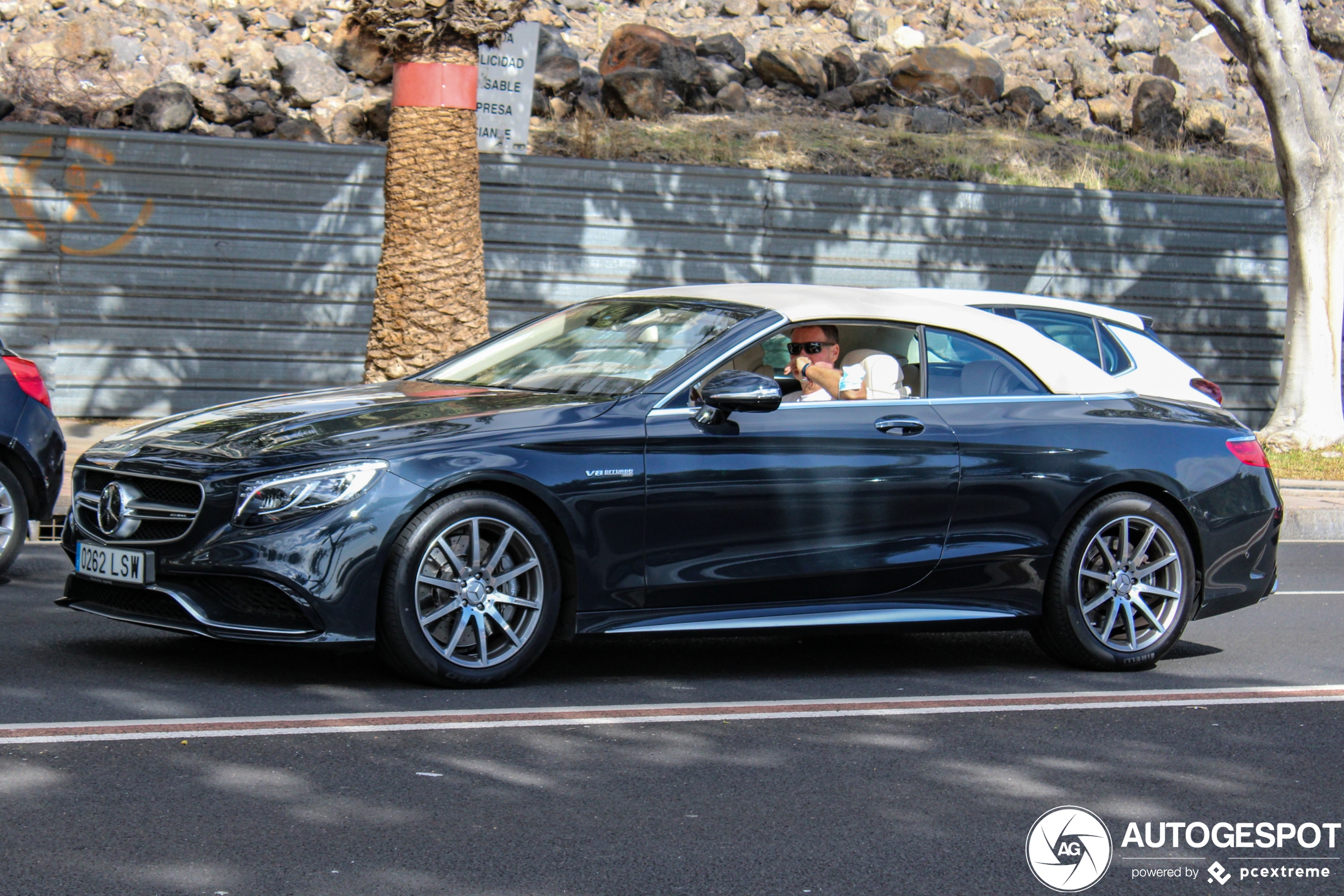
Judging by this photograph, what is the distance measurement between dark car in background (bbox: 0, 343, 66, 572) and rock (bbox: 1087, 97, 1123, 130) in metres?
20.2

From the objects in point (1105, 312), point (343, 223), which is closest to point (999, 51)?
point (343, 223)

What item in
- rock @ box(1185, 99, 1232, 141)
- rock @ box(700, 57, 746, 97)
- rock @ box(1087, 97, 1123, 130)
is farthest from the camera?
rock @ box(1087, 97, 1123, 130)

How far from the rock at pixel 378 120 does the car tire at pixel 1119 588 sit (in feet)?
43.4

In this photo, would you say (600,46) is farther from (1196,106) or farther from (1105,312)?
(1105,312)

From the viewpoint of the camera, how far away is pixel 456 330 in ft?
39.3

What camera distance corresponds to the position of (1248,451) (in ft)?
24.6

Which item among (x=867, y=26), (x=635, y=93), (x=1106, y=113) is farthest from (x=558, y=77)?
(x=867, y=26)

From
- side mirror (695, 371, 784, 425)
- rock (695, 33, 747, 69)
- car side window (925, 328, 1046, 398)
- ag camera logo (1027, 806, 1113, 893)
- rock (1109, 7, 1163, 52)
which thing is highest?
rock (1109, 7, 1163, 52)

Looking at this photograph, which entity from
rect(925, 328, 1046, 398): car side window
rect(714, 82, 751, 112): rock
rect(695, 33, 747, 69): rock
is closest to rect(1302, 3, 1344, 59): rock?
rect(695, 33, 747, 69): rock

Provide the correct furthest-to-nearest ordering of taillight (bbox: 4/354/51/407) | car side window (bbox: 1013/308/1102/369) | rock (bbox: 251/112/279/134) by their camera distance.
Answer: rock (bbox: 251/112/279/134) → car side window (bbox: 1013/308/1102/369) → taillight (bbox: 4/354/51/407)

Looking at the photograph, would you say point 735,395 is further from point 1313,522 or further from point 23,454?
point 1313,522

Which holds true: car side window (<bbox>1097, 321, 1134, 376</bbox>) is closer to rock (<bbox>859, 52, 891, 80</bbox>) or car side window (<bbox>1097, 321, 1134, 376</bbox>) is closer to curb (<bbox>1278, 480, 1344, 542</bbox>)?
curb (<bbox>1278, 480, 1344, 542</bbox>)

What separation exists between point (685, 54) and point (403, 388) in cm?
1613

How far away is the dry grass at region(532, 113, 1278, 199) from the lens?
61.3 ft
